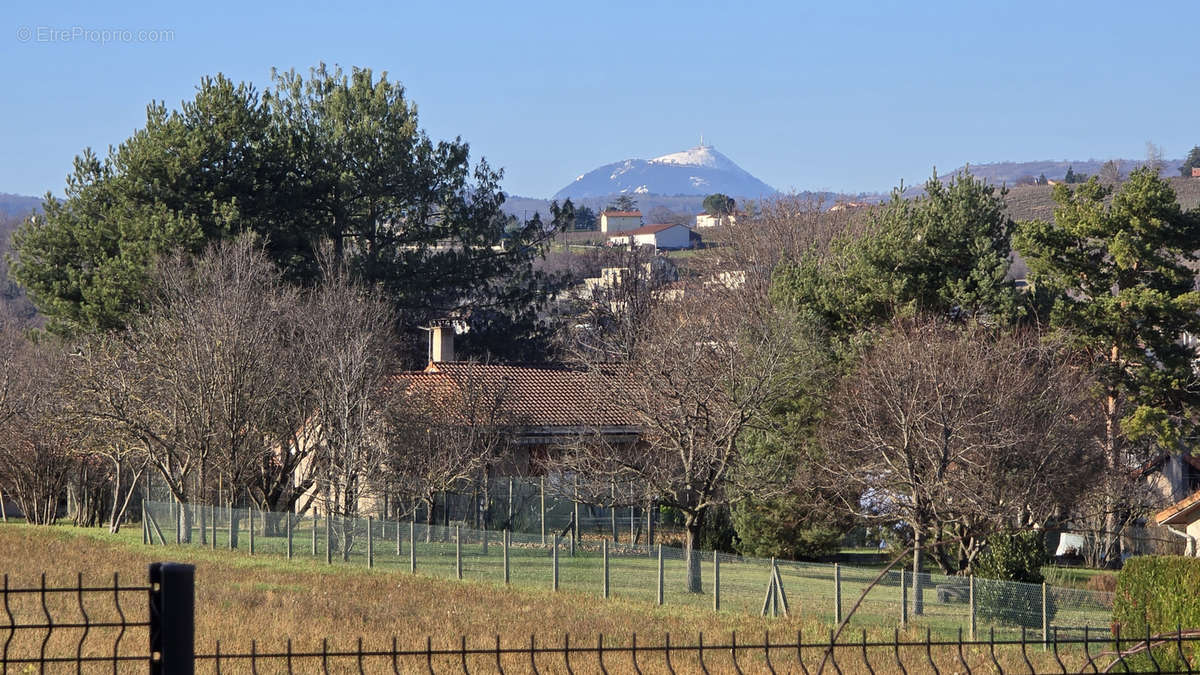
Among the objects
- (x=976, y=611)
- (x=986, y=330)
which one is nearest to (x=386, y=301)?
(x=986, y=330)

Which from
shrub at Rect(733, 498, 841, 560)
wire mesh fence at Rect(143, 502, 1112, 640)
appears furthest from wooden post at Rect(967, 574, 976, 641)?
shrub at Rect(733, 498, 841, 560)

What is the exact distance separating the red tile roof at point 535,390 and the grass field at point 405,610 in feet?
40.7

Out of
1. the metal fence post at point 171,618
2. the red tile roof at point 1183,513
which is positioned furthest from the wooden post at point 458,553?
the metal fence post at point 171,618

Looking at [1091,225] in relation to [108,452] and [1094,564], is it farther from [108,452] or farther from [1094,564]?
[108,452]

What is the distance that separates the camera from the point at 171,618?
5695 millimetres

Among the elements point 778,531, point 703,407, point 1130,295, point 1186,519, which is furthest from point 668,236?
point 703,407

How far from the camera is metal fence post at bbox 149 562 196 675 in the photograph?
18.6 ft

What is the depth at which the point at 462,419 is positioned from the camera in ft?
127

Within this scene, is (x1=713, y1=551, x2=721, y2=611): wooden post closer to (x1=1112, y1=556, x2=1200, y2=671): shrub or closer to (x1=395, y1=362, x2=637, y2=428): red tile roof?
(x1=1112, y1=556, x2=1200, y2=671): shrub

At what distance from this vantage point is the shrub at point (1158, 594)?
1697 cm

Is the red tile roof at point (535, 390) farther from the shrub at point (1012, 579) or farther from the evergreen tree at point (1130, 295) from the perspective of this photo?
the shrub at point (1012, 579)

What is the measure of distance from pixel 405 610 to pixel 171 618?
48.3 feet

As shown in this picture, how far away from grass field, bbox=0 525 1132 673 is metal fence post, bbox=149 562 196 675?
7.39m

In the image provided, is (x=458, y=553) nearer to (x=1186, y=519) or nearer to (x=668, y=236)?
(x=1186, y=519)
